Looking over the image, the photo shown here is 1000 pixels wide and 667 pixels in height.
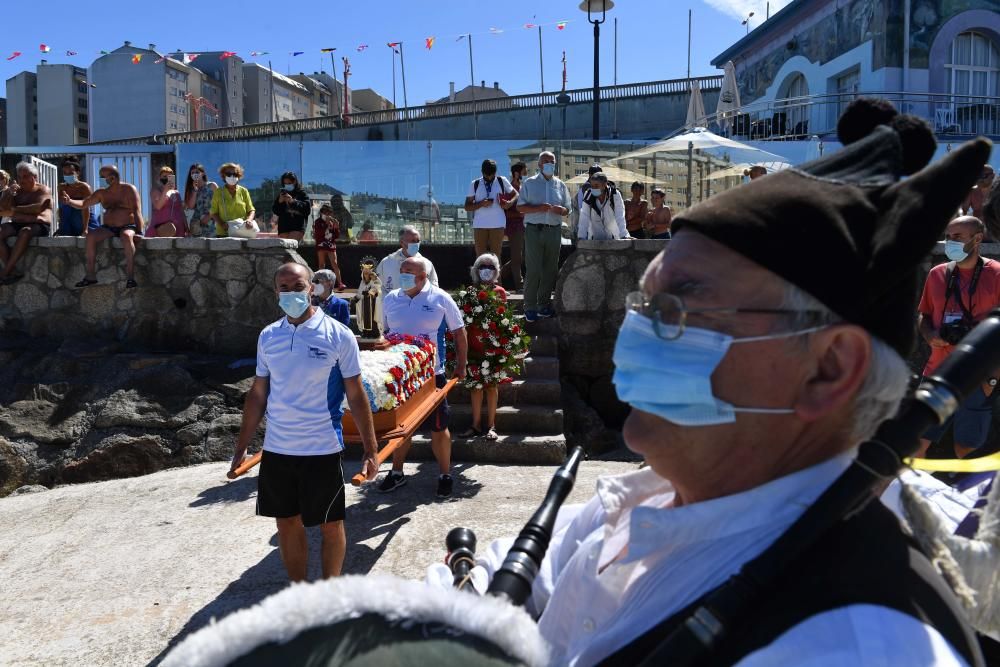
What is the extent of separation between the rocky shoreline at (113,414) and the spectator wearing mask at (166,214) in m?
1.75

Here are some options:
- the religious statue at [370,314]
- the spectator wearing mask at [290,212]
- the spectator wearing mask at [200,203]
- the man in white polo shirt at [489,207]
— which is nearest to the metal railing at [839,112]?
the man in white polo shirt at [489,207]

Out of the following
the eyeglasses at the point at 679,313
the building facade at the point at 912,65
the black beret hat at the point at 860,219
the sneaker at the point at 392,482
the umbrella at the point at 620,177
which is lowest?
the sneaker at the point at 392,482

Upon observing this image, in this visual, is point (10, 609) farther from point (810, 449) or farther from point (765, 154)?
point (765, 154)

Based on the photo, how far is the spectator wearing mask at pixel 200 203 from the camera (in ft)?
34.0

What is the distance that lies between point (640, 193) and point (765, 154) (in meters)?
3.01

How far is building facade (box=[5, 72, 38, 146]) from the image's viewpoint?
51.5m

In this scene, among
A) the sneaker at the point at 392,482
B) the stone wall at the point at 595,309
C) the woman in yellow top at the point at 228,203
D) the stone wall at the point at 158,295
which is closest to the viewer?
the sneaker at the point at 392,482

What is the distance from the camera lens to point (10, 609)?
4758 mm

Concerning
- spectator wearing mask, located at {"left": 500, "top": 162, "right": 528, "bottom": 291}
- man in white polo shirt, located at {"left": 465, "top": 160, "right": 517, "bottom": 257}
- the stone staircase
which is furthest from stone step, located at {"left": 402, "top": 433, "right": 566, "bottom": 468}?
spectator wearing mask, located at {"left": 500, "top": 162, "right": 528, "bottom": 291}

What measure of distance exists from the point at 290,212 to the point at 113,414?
12.5ft

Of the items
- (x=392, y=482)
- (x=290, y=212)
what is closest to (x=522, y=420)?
(x=392, y=482)

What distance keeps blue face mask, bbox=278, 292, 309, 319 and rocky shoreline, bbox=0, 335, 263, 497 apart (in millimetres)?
3933

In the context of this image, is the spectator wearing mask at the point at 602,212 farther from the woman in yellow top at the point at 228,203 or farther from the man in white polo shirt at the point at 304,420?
the man in white polo shirt at the point at 304,420

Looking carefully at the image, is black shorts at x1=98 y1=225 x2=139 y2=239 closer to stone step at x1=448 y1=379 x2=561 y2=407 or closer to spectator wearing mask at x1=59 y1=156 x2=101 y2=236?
spectator wearing mask at x1=59 y1=156 x2=101 y2=236
